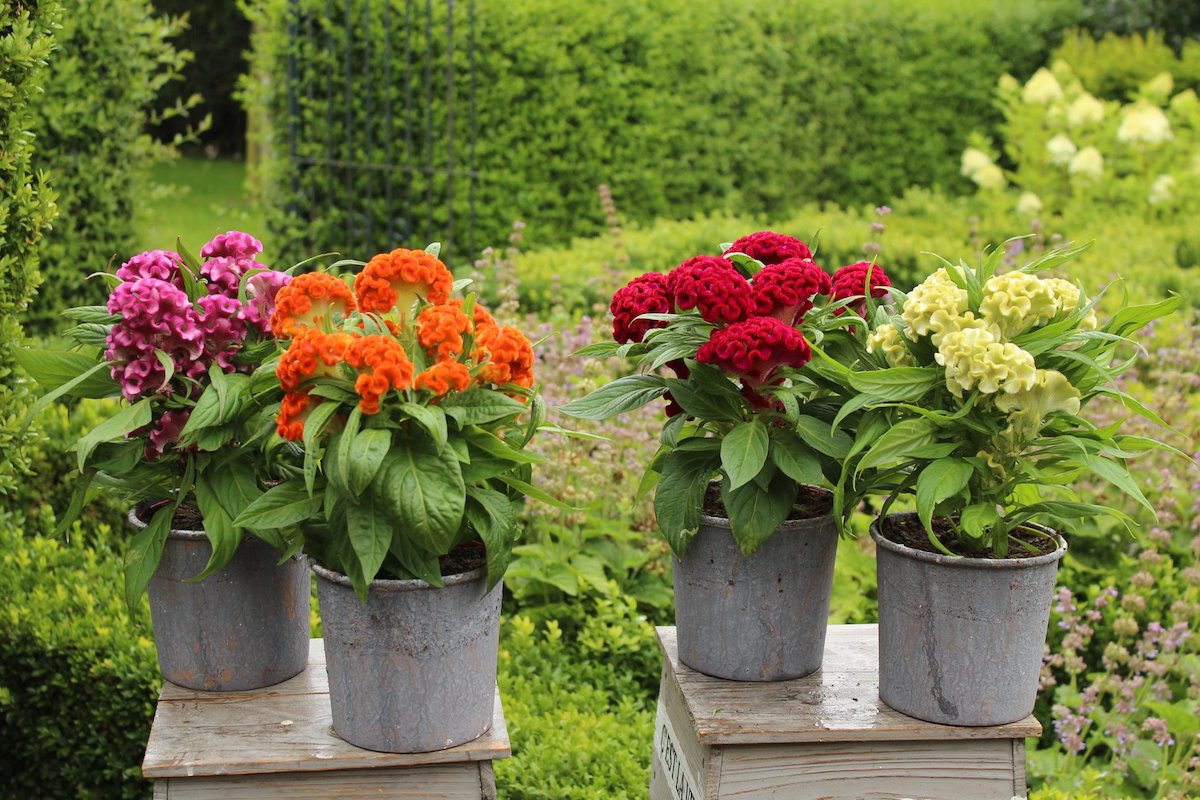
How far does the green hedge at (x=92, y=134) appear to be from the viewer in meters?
4.85

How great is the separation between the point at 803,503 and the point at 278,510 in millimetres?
877

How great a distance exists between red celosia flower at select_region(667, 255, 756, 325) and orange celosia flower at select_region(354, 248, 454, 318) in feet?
1.21

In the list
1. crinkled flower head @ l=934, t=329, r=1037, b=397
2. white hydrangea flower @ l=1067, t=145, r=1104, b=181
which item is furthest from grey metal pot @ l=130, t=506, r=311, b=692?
white hydrangea flower @ l=1067, t=145, r=1104, b=181

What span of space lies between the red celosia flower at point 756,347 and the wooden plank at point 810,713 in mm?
539

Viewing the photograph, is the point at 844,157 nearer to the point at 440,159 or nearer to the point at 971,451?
the point at 440,159

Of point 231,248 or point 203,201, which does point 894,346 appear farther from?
point 203,201

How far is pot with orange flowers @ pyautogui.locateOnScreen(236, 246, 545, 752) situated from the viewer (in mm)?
1697

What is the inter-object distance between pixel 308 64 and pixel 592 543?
3990 mm

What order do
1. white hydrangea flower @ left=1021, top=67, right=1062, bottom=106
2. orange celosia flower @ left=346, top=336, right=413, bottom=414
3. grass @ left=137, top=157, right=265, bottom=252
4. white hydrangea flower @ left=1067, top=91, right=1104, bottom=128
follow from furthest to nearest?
grass @ left=137, top=157, right=265, bottom=252, white hydrangea flower @ left=1021, top=67, right=1062, bottom=106, white hydrangea flower @ left=1067, top=91, right=1104, bottom=128, orange celosia flower @ left=346, top=336, right=413, bottom=414

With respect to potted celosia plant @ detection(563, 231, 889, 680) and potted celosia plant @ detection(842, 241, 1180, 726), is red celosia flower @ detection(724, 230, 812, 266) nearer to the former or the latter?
potted celosia plant @ detection(563, 231, 889, 680)

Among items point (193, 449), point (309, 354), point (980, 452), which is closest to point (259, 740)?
point (193, 449)

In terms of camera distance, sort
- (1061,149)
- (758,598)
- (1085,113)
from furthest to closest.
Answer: (1085,113), (1061,149), (758,598)

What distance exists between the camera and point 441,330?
1.77m

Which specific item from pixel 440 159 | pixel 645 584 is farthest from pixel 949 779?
pixel 440 159
